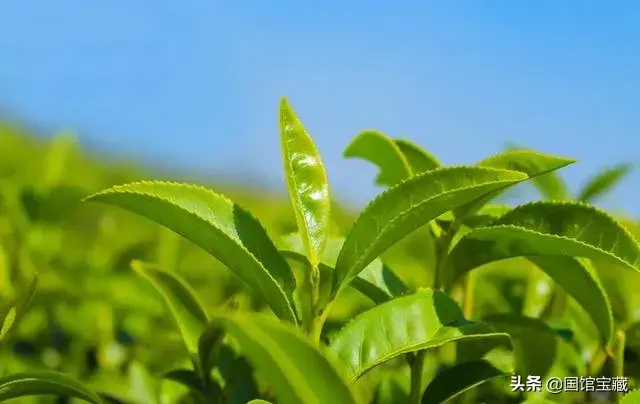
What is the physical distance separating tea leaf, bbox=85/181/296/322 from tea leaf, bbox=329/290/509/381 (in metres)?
0.07

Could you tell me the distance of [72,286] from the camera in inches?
77.9

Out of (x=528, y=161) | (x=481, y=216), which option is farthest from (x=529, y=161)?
(x=481, y=216)

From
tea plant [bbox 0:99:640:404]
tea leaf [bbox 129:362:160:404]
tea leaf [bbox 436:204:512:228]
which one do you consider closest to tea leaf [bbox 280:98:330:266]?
tea plant [bbox 0:99:640:404]

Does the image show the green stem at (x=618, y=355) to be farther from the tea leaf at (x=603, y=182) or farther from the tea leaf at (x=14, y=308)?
the tea leaf at (x=14, y=308)

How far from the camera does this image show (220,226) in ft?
3.03

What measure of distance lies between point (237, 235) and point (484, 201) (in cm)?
34

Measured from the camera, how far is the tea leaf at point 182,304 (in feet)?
3.93

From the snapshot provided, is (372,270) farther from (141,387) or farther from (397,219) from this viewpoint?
(141,387)

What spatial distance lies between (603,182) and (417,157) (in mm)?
487

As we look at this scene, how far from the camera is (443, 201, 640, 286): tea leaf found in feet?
3.30

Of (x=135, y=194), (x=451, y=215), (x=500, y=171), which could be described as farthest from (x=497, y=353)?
(x=135, y=194)

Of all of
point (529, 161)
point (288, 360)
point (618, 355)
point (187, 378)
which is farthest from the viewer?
point (618, 355)

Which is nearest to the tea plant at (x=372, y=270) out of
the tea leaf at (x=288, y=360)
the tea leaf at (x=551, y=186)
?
the tea leaf at (x=288, y=360)

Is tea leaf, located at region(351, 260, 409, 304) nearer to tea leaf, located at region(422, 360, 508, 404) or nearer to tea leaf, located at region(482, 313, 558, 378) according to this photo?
tea leaf, located at region(422, 360, 508, 404)
